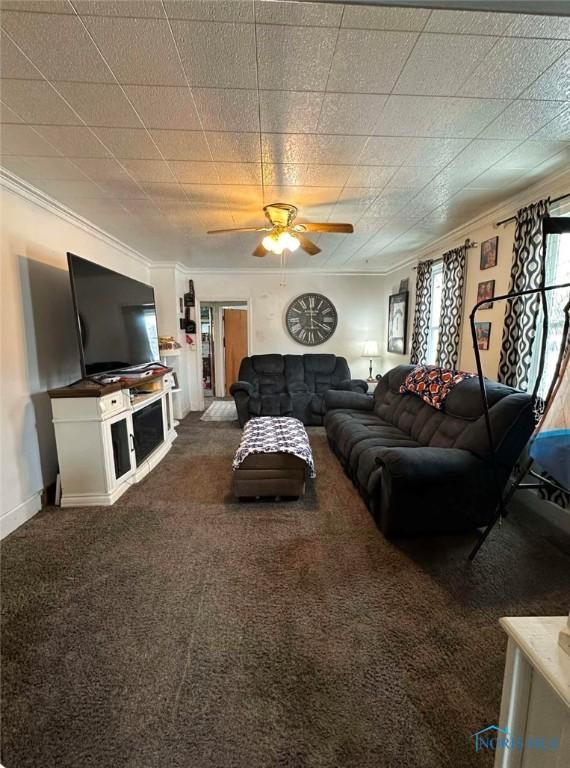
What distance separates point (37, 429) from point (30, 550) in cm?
90

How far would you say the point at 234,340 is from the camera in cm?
712

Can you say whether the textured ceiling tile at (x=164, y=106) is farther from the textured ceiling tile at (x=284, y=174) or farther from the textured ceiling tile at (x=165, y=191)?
the textured ceiling tile at (x=165, y=191)

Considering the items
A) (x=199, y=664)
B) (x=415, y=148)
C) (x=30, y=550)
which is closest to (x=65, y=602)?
(x=30, y=550)

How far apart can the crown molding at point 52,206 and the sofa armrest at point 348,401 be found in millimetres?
3120

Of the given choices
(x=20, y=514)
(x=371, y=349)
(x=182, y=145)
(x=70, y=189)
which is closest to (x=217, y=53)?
(x=182, y=145)

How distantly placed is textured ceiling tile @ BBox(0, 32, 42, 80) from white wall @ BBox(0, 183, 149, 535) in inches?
44.3

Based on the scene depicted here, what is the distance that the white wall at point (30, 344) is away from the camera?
88.6 inches

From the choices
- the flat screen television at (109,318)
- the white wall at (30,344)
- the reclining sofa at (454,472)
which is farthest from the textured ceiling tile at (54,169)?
the reclining sofa at (454,472)

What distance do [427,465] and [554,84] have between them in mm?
1959

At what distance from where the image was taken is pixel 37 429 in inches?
99.5

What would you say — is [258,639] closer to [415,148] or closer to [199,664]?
[199,664]

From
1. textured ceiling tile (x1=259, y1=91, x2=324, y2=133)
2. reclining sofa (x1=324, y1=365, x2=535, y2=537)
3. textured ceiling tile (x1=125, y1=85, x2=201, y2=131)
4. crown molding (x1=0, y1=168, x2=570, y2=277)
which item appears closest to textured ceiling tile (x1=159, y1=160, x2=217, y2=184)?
textured ceiling tile (x1=125, y1=85, x2=201, y2=131)

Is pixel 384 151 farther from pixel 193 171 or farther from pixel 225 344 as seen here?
pixel 225 344

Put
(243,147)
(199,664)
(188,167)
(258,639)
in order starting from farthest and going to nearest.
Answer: (188,167), (243,147), (258,639), (199,664)
